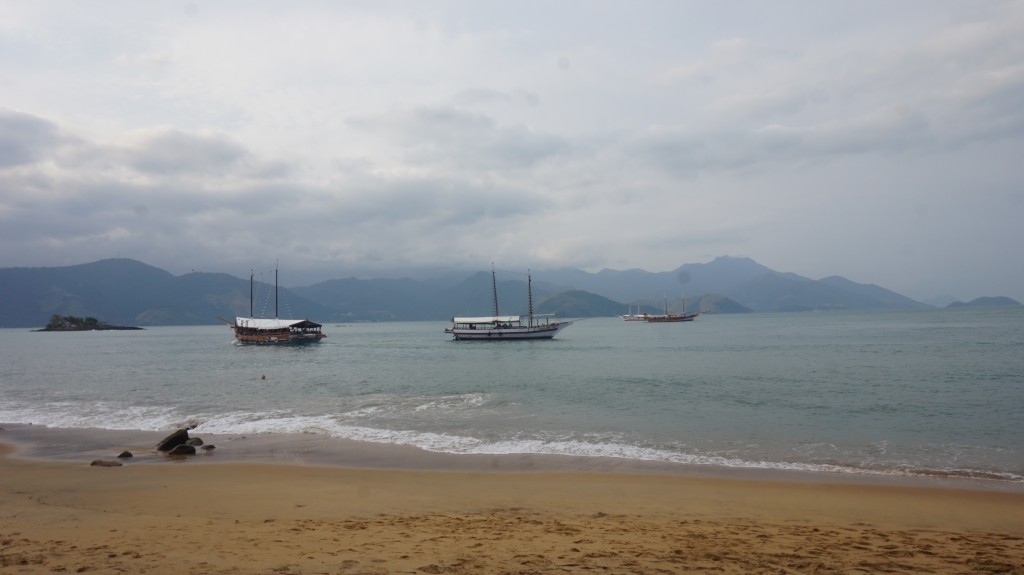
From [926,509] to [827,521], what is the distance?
8.40 feet

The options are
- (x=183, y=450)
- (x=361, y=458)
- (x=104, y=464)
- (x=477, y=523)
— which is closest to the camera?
(x=477, y=523)

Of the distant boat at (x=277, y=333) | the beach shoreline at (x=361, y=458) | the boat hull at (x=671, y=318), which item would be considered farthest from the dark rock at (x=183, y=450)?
the boat hull at (x=671, y=318)

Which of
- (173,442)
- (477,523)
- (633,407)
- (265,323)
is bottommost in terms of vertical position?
(633,407)

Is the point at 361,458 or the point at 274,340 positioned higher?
the point at 274,340

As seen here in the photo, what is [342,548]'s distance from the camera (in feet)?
25.9

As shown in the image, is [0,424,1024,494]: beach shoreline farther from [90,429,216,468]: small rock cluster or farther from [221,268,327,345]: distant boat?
[221,268,327,345]: distant boat

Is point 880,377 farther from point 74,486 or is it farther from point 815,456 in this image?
point 74,486

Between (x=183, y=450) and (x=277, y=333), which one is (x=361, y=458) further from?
(x=277, y=333)

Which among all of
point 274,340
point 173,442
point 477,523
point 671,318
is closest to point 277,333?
point 274,340

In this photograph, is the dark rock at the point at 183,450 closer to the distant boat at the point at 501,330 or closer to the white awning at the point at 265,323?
the distant boat at the point at 501,330

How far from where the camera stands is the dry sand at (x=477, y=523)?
7.32m

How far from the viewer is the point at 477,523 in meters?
9.59

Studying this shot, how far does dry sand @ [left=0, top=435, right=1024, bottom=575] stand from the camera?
732 centimetres

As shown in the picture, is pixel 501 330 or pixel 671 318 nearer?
pixel 501 330
